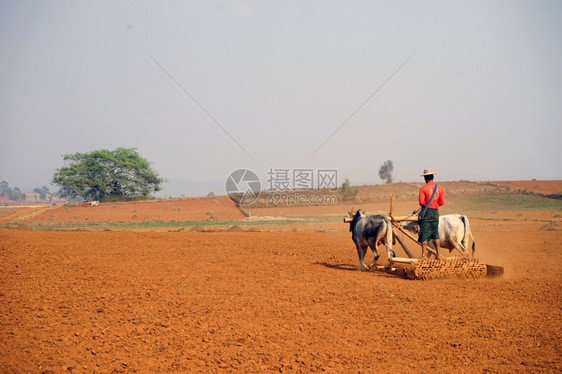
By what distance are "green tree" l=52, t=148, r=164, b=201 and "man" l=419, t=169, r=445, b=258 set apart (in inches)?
2124

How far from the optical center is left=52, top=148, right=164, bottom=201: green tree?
59.8 meters

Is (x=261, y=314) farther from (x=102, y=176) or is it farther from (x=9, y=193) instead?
(x=9, y=193)

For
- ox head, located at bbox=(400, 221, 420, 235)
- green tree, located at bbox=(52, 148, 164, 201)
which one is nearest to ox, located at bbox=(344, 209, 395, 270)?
ox head, located at bbox=(400, 221, 420, 235)

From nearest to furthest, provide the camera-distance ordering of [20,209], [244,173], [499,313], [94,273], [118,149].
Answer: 1. [499,313]
2. [94,273]
3. [244,173]
4. [20,209]
5. [118,149]

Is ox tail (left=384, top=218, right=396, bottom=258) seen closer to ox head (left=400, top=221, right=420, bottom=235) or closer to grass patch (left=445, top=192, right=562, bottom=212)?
ox head (left=400, top=221, right=420, bottom=235)

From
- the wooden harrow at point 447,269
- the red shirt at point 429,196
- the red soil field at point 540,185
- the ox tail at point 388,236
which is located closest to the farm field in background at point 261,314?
the wooden harrow at point 447,269

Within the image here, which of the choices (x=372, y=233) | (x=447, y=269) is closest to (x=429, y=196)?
(x=447, y=269)

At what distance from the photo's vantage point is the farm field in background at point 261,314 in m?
6.07

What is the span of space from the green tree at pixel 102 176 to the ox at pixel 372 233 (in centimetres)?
5207

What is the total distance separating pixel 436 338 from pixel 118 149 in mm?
62005

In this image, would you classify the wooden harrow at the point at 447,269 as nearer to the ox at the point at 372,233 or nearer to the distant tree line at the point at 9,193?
the ox at the point at 372,233

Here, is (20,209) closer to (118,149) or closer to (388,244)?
(118,149)

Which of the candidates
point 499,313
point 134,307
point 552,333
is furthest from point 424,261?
point 134,307

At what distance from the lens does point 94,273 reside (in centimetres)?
1203
